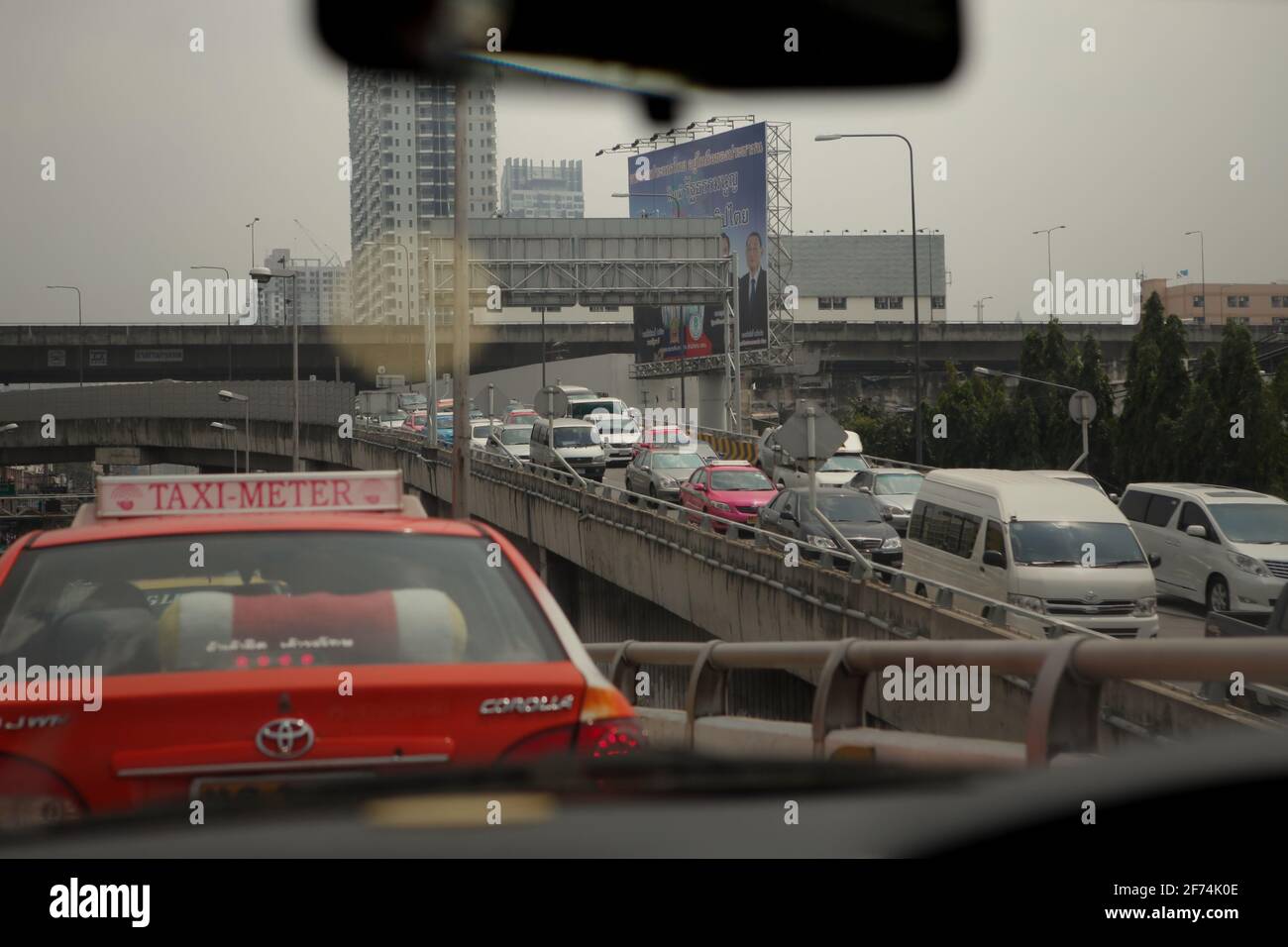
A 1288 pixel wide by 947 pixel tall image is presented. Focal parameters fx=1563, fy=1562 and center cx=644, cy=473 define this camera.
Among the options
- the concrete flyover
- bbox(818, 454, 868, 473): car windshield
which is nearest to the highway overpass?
the concrete flyover

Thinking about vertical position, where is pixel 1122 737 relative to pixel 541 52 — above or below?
below

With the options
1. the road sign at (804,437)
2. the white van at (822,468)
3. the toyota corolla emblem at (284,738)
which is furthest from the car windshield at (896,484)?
the toyota corolla emblem at (284,738)

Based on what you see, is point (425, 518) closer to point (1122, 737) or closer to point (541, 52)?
point (541, 52)

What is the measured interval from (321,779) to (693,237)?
205 ft

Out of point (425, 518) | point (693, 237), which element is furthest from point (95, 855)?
point (693, 237)

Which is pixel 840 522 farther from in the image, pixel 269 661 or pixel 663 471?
pixel 269 661

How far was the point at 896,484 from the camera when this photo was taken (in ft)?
116

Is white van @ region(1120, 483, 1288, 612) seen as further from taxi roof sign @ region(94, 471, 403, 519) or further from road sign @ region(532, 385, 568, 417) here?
taxi roof sign @ region(94, 471, 403, 519)

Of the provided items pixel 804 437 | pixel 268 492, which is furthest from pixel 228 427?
pixel 268 492

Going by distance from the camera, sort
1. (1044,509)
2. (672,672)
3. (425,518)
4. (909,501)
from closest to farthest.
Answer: (425,518)
(1044,509)
(672,672)
(909,501)

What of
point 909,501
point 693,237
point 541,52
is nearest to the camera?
point 541,52

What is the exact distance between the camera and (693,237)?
6462cm

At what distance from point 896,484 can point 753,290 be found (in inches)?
1406

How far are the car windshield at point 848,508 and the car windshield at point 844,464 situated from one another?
32.0ft
